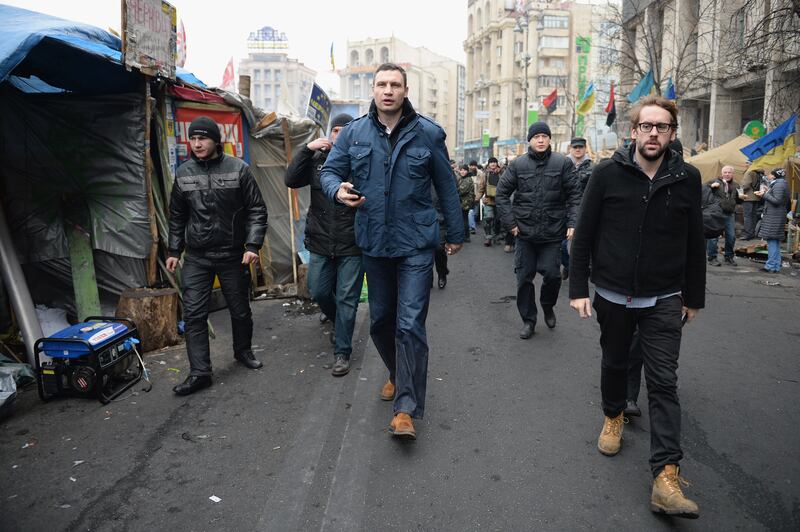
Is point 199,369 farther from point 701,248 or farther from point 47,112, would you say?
→ point 701,248

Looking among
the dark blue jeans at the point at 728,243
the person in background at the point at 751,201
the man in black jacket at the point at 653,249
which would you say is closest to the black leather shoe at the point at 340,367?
the man in black jacket at the point at 653,249

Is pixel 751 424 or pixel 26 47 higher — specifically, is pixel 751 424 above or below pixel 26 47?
below

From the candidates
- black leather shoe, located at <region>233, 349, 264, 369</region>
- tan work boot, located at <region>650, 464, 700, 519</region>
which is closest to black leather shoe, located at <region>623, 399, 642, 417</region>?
tan work boot, located at <region>650, 464, 700, 519</region>

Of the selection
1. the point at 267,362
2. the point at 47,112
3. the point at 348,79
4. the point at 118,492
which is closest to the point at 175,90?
the point at 47,112

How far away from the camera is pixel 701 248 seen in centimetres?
321

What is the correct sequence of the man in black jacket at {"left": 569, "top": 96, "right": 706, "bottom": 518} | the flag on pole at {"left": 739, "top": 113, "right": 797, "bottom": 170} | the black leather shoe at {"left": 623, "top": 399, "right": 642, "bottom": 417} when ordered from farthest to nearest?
the flag on pole at {"left": 739, "top": 113, "right": 797, "bottom": 170}
the black leather shoe at {"left": 623, "top": 399, "right": 642, "bottom": 417}
the man in black jacket at {"left": 569, "top": 96, "right": 706, "bottom": 518}

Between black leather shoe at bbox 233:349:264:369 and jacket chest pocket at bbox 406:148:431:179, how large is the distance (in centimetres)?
268

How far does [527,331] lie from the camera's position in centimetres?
628

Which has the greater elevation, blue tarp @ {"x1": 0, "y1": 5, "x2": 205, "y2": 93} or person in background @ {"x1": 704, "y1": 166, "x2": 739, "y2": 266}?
blue tarp @ {"x1": 0, "y1": 5, "x2": 205, "y2": 93}

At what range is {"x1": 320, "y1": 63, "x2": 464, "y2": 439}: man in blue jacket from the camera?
3.71 m

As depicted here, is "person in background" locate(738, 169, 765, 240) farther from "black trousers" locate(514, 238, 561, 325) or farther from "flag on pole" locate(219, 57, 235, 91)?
"flag on pole" locate(219, 57, 235, 91)

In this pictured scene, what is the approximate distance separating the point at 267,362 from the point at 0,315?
2824mm

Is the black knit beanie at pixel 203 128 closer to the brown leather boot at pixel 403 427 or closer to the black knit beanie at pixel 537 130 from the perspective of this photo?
the brown leather boot at pixel 403 427

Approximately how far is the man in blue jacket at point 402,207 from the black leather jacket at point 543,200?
2.52 metres
